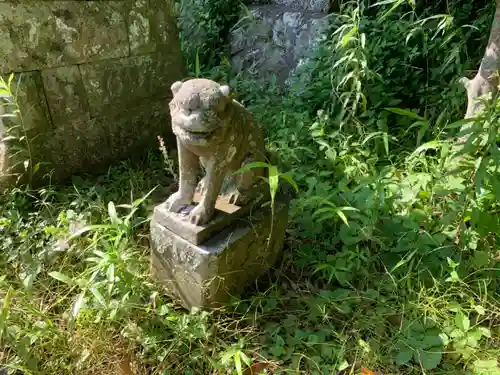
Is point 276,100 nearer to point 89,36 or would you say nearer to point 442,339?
point 89,36

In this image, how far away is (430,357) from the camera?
178 centimetres

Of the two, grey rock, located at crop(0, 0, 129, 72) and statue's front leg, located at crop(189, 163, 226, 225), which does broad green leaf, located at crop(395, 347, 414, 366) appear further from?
grey rock, located at crop(0, 0, 129, 72)

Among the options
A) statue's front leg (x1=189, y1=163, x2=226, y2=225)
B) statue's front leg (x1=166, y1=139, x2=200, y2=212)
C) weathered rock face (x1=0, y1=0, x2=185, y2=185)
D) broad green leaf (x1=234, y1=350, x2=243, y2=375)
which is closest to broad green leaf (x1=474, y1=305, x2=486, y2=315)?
broad green leaf (x1=234, y1=350, x2=243, y2=375)

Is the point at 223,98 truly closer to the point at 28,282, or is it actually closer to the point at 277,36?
the point at 28,282

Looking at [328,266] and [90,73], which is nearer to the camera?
[328,266]

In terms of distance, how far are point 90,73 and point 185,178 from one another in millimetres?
1465

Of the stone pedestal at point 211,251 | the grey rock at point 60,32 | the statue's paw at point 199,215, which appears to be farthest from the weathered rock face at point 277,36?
the statue's paw at point 199,215

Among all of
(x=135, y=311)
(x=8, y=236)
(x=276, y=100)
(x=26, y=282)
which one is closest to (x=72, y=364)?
(x=135, y=311)

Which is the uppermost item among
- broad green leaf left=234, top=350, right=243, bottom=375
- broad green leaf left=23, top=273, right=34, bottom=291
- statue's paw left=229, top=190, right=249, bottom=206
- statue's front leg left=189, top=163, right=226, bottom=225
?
statue's front leg left=189, top=163, right=226, bottom=225

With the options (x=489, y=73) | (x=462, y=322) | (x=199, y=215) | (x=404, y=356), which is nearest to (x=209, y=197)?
(x=199, y=215)

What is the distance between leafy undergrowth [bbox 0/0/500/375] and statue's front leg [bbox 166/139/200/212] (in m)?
0.25

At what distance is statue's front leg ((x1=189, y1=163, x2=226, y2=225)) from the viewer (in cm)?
185

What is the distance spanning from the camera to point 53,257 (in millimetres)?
2172

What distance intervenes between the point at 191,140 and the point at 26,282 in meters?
1.11
